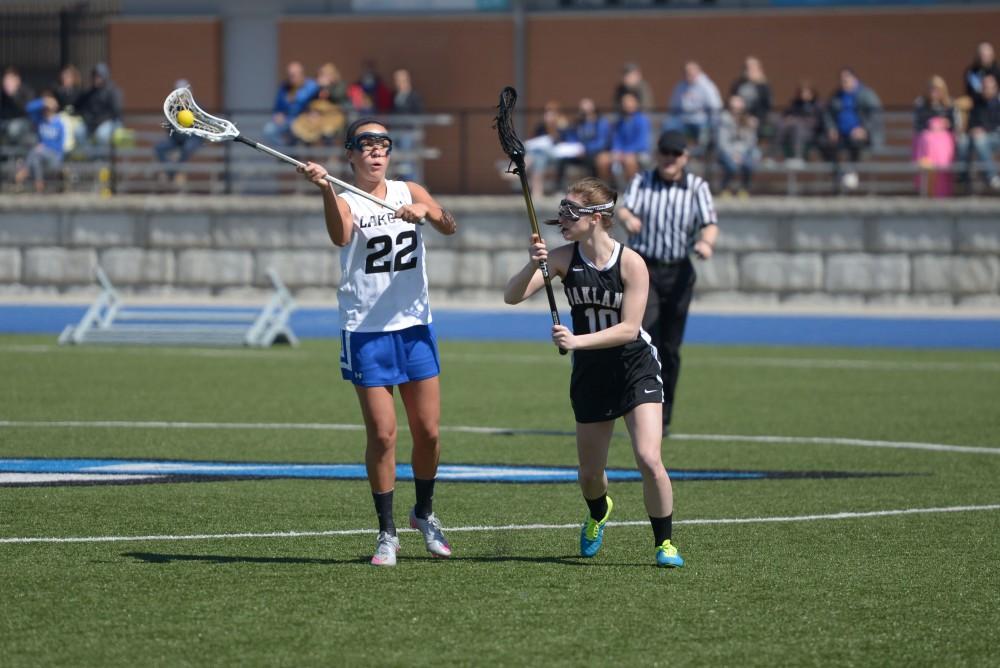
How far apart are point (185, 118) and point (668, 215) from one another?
5.20 m

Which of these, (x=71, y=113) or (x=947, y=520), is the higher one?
(x=71, y=113)

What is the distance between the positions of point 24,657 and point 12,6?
3118 cm

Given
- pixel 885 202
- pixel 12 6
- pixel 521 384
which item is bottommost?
pixel 521 384

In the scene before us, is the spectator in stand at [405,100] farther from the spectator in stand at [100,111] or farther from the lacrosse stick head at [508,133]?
the lacrosse stick head at [508,133]

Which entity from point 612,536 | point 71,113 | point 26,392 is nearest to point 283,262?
point 71,113

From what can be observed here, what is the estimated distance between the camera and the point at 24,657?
591cm

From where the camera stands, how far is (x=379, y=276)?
25.9ft

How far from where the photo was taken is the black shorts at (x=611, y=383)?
25.6ft

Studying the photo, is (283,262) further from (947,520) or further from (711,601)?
(711,601)

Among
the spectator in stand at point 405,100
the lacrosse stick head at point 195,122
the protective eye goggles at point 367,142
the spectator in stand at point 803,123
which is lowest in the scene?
the protective eye goggles at point 367,142

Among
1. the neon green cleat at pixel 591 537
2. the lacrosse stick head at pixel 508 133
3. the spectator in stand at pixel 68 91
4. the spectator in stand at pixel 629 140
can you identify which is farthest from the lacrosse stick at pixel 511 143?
the spectator in stand at pixel 68 91

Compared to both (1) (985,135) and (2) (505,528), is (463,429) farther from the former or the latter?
(1) (985,135)

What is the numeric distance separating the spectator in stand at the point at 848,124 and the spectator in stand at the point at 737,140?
1.03 meters

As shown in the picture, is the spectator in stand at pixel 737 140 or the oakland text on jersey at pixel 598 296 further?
the spectator in stand at pixel 737 140
